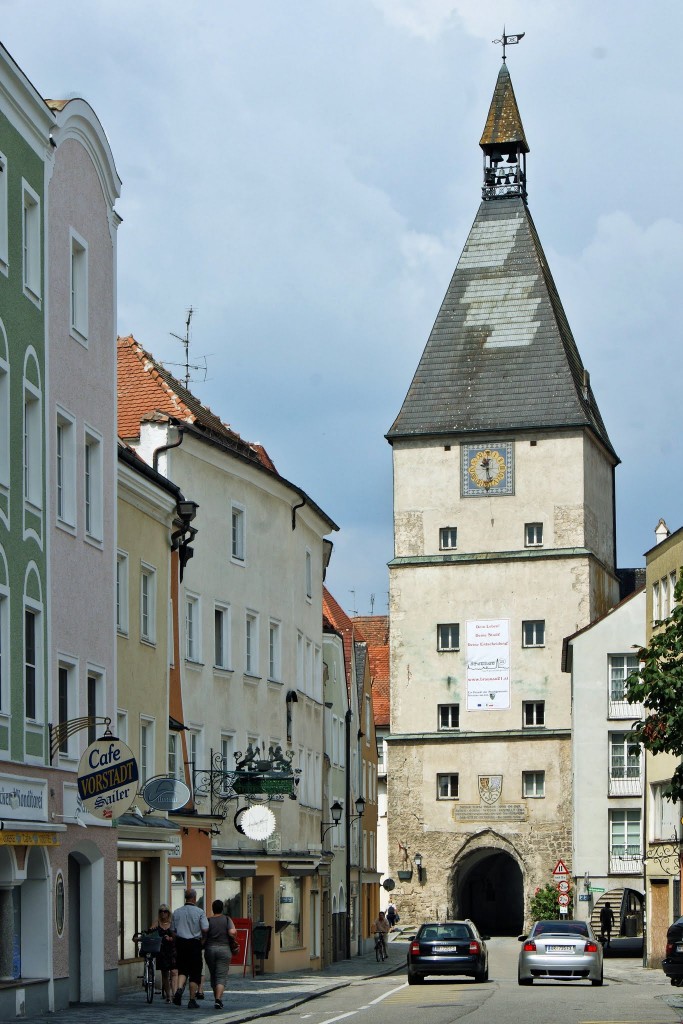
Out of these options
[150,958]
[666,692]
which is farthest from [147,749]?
[666,692]

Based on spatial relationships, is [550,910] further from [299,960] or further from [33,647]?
[33,647]

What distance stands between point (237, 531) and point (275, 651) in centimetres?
406

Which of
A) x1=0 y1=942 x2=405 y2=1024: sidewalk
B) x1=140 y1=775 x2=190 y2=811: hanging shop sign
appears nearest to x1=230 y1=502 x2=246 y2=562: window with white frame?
x1=0 y1=942 x2=405 y2=1024: sidewalk

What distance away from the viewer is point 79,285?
28.0 m

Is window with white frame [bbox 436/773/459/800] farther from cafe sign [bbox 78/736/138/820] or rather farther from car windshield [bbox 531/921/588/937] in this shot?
cafe sign [bbox 78/736/138/820]

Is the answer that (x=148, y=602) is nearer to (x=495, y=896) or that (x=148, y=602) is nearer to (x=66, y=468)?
(x=66, y=468)

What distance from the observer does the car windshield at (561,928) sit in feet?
120

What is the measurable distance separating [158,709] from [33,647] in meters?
8.85

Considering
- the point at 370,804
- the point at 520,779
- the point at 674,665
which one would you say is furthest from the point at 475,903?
the point at 674,665

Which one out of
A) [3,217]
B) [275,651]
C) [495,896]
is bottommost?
[495,896]

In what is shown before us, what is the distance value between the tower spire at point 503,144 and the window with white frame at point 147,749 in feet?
192

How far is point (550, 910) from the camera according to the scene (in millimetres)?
73938

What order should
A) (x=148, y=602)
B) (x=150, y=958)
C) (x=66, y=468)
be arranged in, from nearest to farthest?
1. (x=66, y=468)
2. (x=150, y=958)
3. (x=148, y=602)

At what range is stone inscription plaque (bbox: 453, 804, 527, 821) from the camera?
76.0 metres
